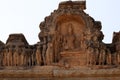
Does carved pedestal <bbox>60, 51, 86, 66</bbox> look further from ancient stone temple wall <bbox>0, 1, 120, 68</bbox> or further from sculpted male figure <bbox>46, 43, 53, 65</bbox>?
sculpted male figure <bbox>46, 43, 53, 65</bbox>

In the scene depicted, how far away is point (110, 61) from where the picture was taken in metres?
14.1

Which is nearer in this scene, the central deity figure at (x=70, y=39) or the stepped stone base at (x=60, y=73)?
the stepped stone base at (x=60, y=73)

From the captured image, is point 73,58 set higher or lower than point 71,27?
lower

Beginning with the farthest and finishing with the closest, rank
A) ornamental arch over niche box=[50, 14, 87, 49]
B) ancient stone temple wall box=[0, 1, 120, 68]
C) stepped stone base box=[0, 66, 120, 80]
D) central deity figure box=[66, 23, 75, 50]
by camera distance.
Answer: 1. ornamental arch over niche box=[50, 14, 87, 49]
2. central deity figure box=[66, 23, 75, 50]
3. ancient stone temple wall box=[0, 1, 120, 68]
4. stepped stone base box=[0, 66, 120, 80]

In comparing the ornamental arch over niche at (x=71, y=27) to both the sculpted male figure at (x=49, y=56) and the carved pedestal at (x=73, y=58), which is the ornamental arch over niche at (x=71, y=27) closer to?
the carved pedestal at (x=73, y=58)

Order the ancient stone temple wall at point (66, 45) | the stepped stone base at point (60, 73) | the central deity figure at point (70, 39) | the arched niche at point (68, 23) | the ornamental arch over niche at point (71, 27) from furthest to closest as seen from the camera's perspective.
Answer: the arched niche at point (68, 23)
the ornamental arch over niche at point (71, 27)
the central deity figure at point (70, 39)
the ancient stone temple wall at point (66, 45)
the stepped stone base at point (60, 73)

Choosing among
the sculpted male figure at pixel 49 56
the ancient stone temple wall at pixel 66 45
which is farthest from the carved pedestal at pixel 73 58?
the sculpted male figure at pixel 49 56

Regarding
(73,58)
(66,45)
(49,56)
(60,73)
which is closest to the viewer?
(60,73)

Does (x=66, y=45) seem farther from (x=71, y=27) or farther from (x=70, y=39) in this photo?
(x=71, y=27)

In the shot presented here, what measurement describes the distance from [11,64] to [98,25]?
149 inches

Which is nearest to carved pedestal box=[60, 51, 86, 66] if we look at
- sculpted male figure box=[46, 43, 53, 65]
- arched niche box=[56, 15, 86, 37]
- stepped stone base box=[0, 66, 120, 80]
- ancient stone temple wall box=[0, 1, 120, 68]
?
ancient stone temple wall box=[0, 1, 120, 68]

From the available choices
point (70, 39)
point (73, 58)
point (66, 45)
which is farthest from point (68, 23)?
point (73, 58)

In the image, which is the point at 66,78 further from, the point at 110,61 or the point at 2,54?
the point at 2,54

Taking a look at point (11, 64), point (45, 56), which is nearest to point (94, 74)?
point (45, 56)
